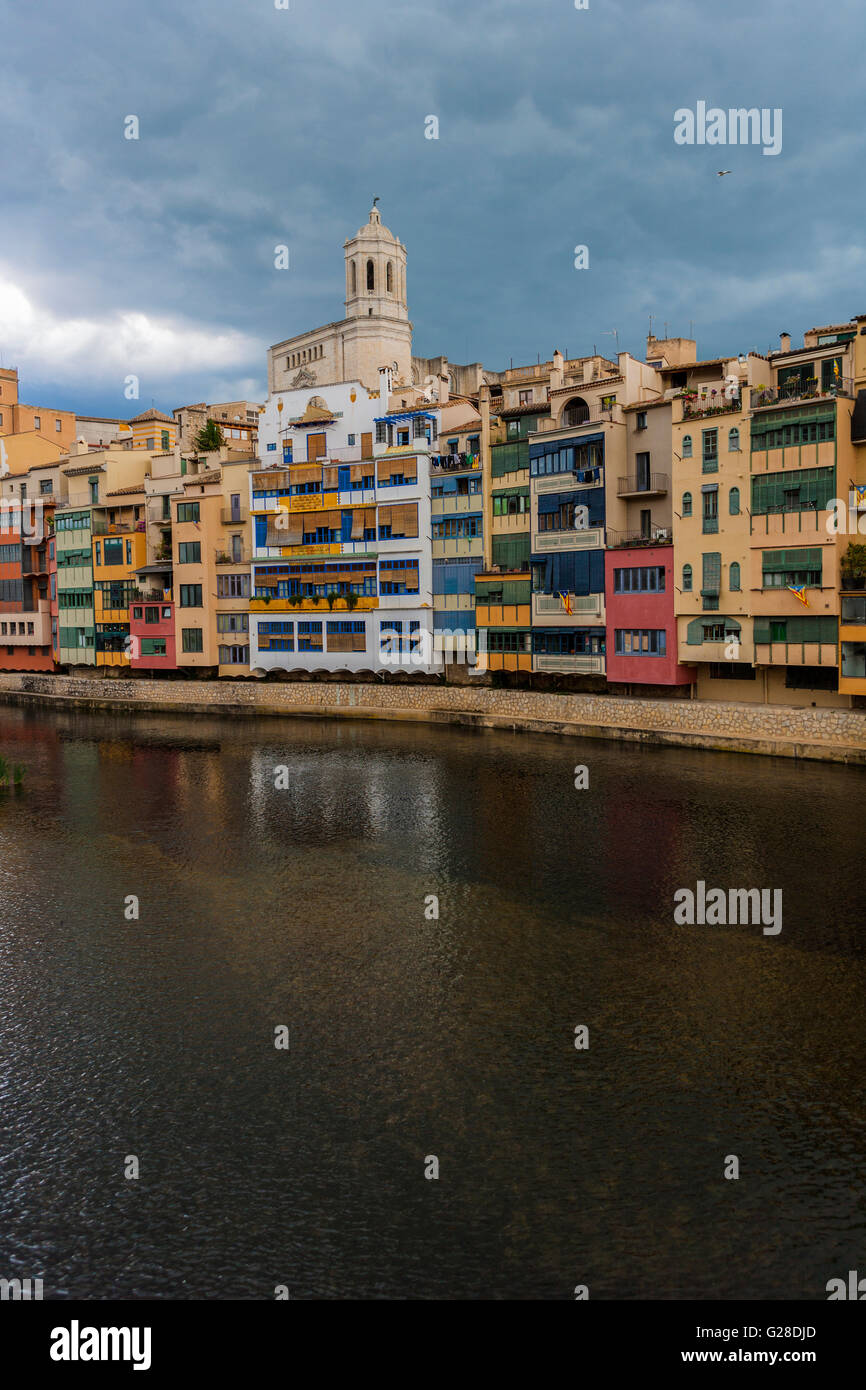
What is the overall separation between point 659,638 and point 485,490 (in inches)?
533

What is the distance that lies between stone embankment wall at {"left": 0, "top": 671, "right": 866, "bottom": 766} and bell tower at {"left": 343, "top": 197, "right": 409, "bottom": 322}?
53166 millimetres

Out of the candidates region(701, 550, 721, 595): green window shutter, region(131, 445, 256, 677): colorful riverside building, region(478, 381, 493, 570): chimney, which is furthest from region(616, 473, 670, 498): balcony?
region(131, 445, 256, 677): colorful riverside building

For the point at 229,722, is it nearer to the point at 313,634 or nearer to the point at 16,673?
the point at 313,634

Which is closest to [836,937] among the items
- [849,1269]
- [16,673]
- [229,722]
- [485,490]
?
[849,1269]

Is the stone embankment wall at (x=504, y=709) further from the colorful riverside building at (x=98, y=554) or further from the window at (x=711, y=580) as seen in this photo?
the window at (x=711, y=580)

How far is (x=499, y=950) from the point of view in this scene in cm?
1891

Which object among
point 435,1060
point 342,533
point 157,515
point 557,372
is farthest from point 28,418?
point 435,1060

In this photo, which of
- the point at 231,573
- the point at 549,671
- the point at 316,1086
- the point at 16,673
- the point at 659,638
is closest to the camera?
the point at 316,1086

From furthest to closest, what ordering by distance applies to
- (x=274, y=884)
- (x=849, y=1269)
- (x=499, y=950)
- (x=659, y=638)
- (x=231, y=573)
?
(x=231, y=573) → (x=659, y=638) → (x=274, y=884) → (x=499, y=950) → (x=849, y=1269)

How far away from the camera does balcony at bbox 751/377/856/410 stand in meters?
38.1

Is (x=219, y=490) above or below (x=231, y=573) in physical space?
above

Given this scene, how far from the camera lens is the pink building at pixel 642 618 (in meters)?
44.0

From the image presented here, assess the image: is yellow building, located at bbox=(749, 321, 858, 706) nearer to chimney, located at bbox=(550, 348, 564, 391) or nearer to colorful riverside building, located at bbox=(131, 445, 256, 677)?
chimney, located at bbox=(550, 348, 564, 391)

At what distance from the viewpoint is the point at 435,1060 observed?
14.6m
